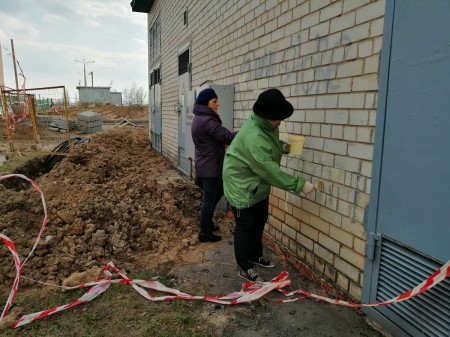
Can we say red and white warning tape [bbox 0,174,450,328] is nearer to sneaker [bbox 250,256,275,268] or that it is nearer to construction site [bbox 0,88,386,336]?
construction site [bbox 0,88,386,336]

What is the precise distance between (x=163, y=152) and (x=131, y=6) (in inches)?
255

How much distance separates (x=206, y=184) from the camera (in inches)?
169

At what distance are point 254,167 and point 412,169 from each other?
118cm

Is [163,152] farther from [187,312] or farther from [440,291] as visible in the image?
[440,291]

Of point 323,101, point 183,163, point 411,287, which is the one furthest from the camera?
point 183,163

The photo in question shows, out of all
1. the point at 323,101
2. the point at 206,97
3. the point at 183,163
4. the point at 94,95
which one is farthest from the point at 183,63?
the point at 94,95

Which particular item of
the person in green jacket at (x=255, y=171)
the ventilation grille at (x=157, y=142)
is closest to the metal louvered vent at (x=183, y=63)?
the ventilation grille at (x=157, y=142)

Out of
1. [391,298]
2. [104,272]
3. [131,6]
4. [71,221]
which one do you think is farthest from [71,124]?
[391,298]

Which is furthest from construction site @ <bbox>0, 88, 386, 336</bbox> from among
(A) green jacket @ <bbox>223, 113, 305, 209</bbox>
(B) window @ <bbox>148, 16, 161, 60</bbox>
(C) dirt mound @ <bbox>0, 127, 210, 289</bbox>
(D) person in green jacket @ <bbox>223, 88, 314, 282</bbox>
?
(B) window @ <bbox>148, 16, 161, 60</bbox>

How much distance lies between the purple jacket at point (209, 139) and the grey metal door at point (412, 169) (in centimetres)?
200

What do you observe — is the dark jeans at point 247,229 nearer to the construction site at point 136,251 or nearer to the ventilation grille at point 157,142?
the construction site at point 136,251

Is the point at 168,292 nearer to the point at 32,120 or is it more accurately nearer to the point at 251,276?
the point at 251,276

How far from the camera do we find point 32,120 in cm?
1141

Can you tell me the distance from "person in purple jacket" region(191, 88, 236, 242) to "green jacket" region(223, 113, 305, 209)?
3.23ft
